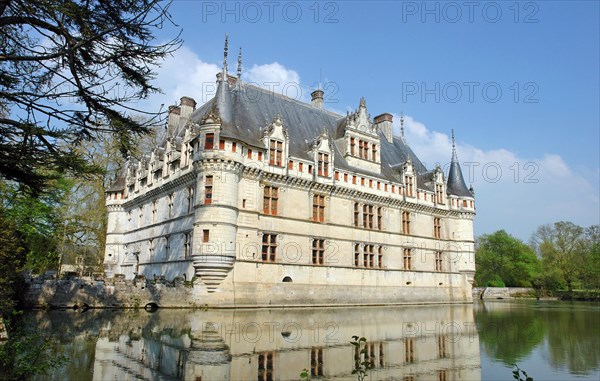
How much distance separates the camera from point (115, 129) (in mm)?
7504

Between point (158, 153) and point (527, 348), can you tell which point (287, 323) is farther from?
point (158, 153)

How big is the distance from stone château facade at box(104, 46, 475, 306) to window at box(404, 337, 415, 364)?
11.0m

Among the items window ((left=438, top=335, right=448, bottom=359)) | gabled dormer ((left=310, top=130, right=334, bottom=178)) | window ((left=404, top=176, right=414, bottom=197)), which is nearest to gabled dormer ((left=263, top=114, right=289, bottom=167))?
gabled dormer ((left=310, top=130, right=334, bottom=178))

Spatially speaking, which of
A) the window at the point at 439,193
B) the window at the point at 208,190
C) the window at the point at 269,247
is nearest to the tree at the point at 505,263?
the window at the point at 439,193

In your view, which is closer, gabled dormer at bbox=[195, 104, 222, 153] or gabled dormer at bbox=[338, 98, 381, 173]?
gabled dormer at bbox=[195, 104, 222, 153]

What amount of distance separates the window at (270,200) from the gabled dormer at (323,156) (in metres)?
2.98

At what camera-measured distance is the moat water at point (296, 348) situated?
785 cm

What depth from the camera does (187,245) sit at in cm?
2333

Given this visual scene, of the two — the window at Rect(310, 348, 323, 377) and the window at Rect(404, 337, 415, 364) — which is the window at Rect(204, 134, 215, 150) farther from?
the window at Rect(310, 348, 323, 377)

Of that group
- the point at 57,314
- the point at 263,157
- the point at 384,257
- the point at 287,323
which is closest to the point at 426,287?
the point at 384,257

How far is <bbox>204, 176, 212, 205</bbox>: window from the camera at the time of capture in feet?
70.2

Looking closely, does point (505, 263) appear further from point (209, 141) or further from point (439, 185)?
point (209, 141)

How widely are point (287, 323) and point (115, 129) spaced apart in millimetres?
9872

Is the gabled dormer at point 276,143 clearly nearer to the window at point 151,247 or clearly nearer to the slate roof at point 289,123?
the slate roof at point 289,123
